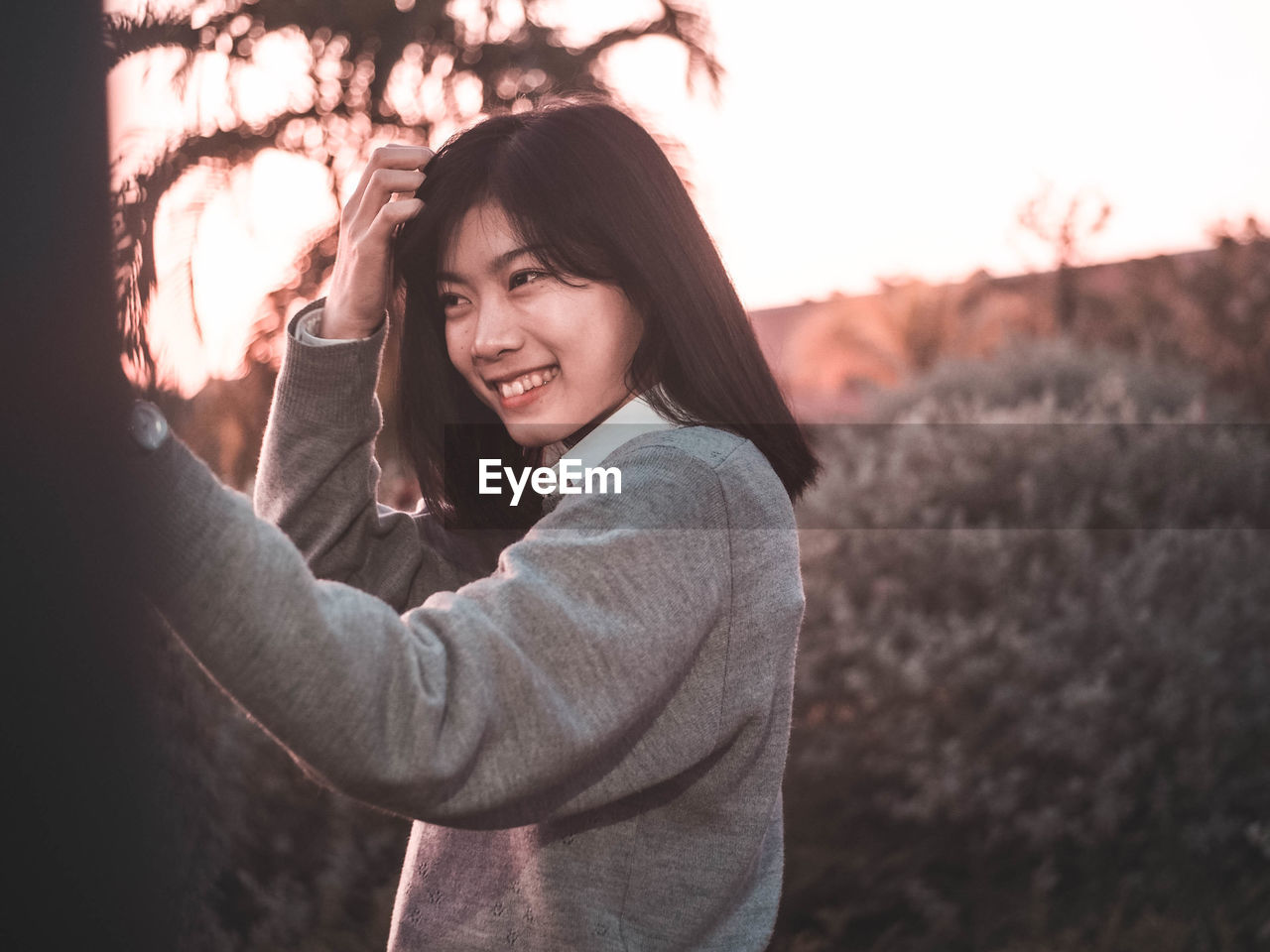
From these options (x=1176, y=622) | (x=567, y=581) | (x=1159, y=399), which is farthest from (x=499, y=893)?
(x=1159, y=399)

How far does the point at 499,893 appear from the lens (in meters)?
1.24

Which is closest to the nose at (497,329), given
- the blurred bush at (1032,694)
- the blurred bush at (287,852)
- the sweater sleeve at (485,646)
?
the sweater sleeve at (485,646)

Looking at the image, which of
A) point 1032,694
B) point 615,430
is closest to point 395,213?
point 615,430

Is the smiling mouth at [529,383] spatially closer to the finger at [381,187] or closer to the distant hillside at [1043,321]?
the finger at [381,187]

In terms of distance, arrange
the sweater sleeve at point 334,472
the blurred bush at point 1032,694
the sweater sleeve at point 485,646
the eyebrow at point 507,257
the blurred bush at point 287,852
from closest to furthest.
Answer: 1. the sweater sleeve at point 485,646
2. the eyebrow at point 507,257
3. the sweater sleeve at point 334,472
4. the blurred bush at point 287,852
5. the blurred bush at point 1032,694

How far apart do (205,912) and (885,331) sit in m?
9.77

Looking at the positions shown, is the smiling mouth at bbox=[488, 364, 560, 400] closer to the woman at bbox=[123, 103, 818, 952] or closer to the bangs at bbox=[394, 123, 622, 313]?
the woman at bbox=[123, 103, 818, 952]

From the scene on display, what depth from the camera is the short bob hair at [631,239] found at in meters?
1.30

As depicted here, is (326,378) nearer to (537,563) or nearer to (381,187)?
(381,187)

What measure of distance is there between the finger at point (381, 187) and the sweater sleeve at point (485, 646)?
495 mm

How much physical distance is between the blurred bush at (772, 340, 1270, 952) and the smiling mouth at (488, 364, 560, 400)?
91.3 inches

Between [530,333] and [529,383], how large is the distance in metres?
0.07

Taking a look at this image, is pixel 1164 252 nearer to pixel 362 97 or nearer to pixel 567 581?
pixel 362 97

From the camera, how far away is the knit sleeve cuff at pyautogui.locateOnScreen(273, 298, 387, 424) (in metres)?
1.38
